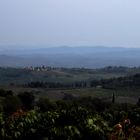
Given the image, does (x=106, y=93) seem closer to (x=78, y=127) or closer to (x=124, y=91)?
(x=124, y=91)

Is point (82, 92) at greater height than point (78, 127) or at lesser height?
lesser

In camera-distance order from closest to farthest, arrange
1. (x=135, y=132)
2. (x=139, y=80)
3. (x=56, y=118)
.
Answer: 1. (x=135, y=132)
2. (x=56, y=118)
3. (x=139, y=80)

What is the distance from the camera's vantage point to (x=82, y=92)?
8294 cm

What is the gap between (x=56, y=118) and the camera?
675 inches

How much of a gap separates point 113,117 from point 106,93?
2508 inches

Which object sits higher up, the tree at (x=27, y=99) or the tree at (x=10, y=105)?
the tree at (x=10, y=105)

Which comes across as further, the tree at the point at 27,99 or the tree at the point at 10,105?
the tree at the point at 27,99

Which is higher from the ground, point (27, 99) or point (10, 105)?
point (10, 105)

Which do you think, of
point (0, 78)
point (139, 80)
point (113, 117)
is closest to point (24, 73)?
point (0, 78)

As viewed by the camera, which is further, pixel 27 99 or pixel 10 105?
pixel 27 99

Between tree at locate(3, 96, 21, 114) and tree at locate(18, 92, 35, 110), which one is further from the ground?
tree at locate(3, 96, 21, 114)

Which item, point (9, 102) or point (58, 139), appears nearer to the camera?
point (58, 139)

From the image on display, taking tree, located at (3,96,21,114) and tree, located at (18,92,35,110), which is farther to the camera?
tree, located at (18,92,35,110)

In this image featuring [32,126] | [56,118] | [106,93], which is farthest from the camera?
[106,93]
